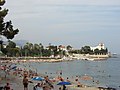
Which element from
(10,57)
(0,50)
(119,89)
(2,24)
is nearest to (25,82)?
(2,24)

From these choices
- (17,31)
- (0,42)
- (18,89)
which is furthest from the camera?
(0,42)

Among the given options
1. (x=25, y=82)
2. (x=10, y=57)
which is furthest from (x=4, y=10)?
(x=10, y=57)

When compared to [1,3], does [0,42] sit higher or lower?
lower

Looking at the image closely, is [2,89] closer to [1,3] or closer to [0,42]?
[1,3]

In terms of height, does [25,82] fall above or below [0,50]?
below

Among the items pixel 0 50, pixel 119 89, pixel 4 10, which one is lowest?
pixel 119 89

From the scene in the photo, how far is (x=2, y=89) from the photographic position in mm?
28625

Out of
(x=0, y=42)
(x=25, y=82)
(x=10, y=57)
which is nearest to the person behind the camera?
(x=25, y=82)

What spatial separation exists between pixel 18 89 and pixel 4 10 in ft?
39.5

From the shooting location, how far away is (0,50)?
52.6 metres

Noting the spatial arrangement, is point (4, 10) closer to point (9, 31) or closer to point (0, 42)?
point (9, 31)

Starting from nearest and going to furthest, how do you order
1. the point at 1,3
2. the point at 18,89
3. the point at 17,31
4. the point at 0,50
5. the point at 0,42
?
the point at 18,89 → the point at 1,3 → the point at 17,31 → the point at 0,42 → the point at 0,50

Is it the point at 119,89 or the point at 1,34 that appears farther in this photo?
the point at 119,89

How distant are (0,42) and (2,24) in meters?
5.10
